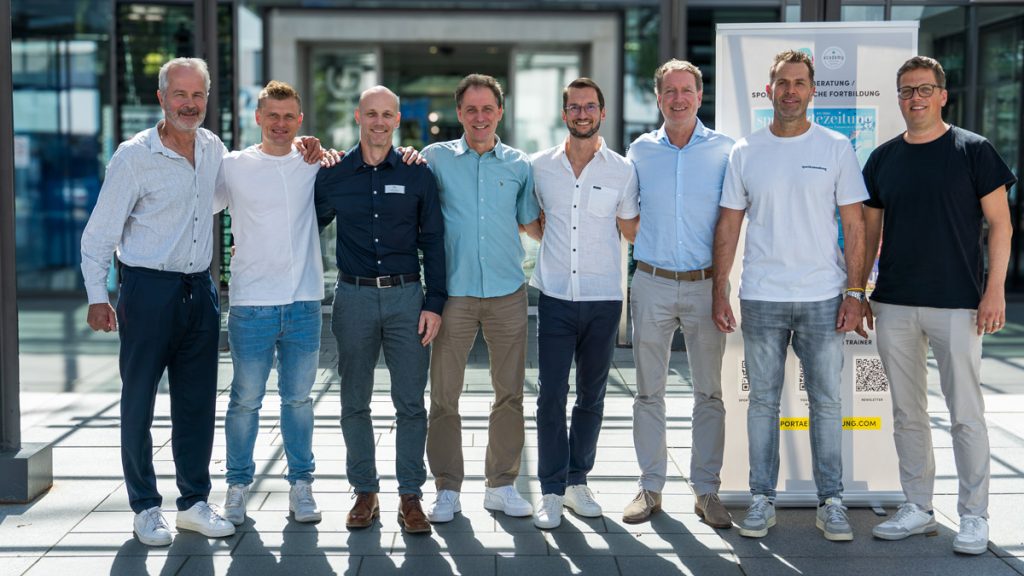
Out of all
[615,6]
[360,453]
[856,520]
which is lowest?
[856,520]

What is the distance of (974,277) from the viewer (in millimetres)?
4367

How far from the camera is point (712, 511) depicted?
186 inches

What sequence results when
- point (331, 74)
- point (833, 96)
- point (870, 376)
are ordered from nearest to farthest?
point (833, 96), point (870, 376), point (331, 74)

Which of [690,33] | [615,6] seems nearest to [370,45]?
[615,6]

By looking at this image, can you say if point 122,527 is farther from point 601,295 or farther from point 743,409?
point 743,409

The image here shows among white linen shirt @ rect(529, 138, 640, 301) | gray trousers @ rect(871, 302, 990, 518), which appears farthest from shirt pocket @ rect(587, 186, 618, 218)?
gray trousers @ rect(871, 302, 990, 518)

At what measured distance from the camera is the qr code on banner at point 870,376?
4.92 m

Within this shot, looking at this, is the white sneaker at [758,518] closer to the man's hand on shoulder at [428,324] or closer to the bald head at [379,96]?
the man's hand on shoulder at [428,324]

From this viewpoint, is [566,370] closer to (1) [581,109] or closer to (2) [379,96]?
(1) [581,109]

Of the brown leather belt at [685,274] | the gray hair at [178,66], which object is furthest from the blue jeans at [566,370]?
the gray hair at [178,66]

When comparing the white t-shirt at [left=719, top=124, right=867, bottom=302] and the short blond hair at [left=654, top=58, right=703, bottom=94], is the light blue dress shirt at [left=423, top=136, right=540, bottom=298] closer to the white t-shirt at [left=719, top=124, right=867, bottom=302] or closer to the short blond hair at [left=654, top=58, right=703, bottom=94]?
the short blond hair at [left=654, top=58, right=703, bottom=94]

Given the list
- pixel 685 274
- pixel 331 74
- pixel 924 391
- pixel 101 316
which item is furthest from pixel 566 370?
pixel 331 74

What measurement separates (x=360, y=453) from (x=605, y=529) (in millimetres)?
1089

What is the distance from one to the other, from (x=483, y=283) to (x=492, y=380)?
450 mm
